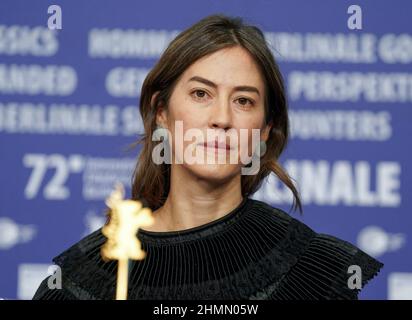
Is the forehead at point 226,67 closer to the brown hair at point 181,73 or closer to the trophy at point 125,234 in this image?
the brown hair at point 181,73

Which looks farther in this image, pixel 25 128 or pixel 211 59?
pixel 25 128

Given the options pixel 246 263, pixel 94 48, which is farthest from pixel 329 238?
pixel 94 48

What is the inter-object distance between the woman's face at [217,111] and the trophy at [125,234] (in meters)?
0.17

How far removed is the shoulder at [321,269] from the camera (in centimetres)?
Answer: 184

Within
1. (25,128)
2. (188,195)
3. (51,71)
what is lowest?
(188,195)

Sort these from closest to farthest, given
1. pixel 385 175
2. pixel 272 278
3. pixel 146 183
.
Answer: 1. pixel 272 278
2. pixel 146 183
3. pixel 385 175

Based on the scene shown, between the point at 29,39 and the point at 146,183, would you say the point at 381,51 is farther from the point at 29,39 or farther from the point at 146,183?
the point at 29,39

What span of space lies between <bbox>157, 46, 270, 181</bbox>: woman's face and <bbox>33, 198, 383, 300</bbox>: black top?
143mm

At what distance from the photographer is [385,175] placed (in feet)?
7.65

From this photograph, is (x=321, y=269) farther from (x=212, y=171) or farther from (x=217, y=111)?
(x=217, y=111)

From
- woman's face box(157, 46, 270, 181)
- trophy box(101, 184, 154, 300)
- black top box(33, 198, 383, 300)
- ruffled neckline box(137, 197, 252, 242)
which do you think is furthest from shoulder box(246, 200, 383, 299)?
trophy box(101, 184, 154, 300)

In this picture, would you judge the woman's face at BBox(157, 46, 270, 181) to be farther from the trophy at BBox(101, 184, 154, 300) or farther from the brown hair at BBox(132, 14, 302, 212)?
the trophy at BBox(101, 184, 154, 300)

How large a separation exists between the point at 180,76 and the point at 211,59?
0.30 feet

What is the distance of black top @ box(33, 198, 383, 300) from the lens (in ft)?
6.03
